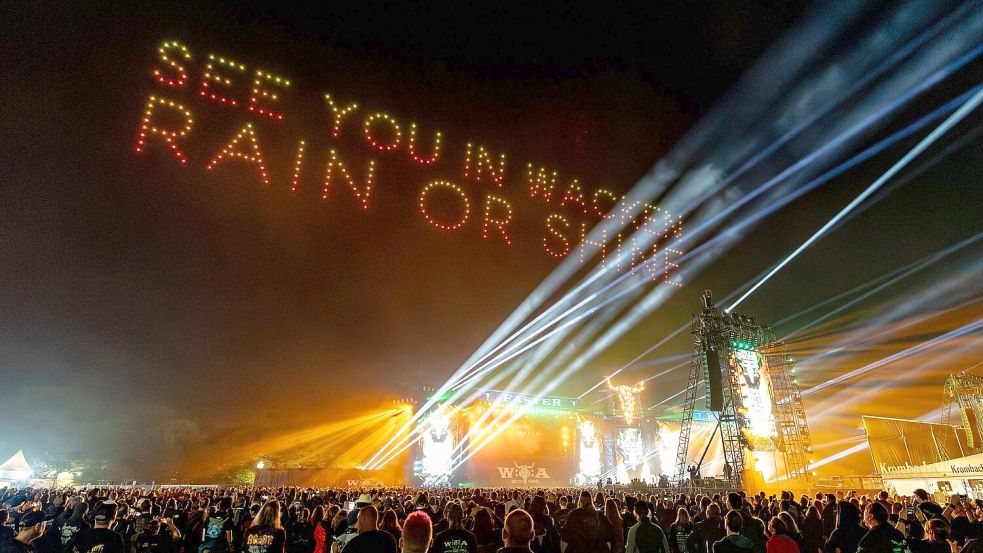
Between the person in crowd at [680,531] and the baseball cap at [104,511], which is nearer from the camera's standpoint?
the baseball cap at [104,511]

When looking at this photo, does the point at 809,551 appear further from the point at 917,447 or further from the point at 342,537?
the point at 917,447

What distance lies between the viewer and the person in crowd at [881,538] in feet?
16.0

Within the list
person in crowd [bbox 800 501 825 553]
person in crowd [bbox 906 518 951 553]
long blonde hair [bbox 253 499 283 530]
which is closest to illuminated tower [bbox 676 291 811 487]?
person in crowd [bbox 800 501 825 553]

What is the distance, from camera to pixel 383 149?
37.2 feet

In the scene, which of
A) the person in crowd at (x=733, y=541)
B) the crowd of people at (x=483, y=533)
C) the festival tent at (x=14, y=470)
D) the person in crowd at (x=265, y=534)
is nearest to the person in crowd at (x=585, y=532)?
the crowd of people at (x=483, y=533)

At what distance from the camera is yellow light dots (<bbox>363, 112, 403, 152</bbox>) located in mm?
11039

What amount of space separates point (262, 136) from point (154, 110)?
2010mm

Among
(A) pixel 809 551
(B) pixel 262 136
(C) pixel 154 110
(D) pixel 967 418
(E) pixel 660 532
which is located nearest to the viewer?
(E) pixel 660 532

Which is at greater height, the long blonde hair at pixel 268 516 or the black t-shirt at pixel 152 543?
the long blonde hair at pixel 268 516

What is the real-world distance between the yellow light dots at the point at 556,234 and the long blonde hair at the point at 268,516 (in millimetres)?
9506

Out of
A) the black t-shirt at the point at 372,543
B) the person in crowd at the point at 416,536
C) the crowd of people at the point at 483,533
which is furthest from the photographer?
the crowd of people at the point at 483,533

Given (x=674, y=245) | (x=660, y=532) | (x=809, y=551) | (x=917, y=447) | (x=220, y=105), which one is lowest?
(x=809, y=551)

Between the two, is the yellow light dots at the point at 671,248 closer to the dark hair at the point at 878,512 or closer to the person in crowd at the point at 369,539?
the dark hair at the point at 878,512

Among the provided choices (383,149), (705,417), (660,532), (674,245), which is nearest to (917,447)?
(705,417)
